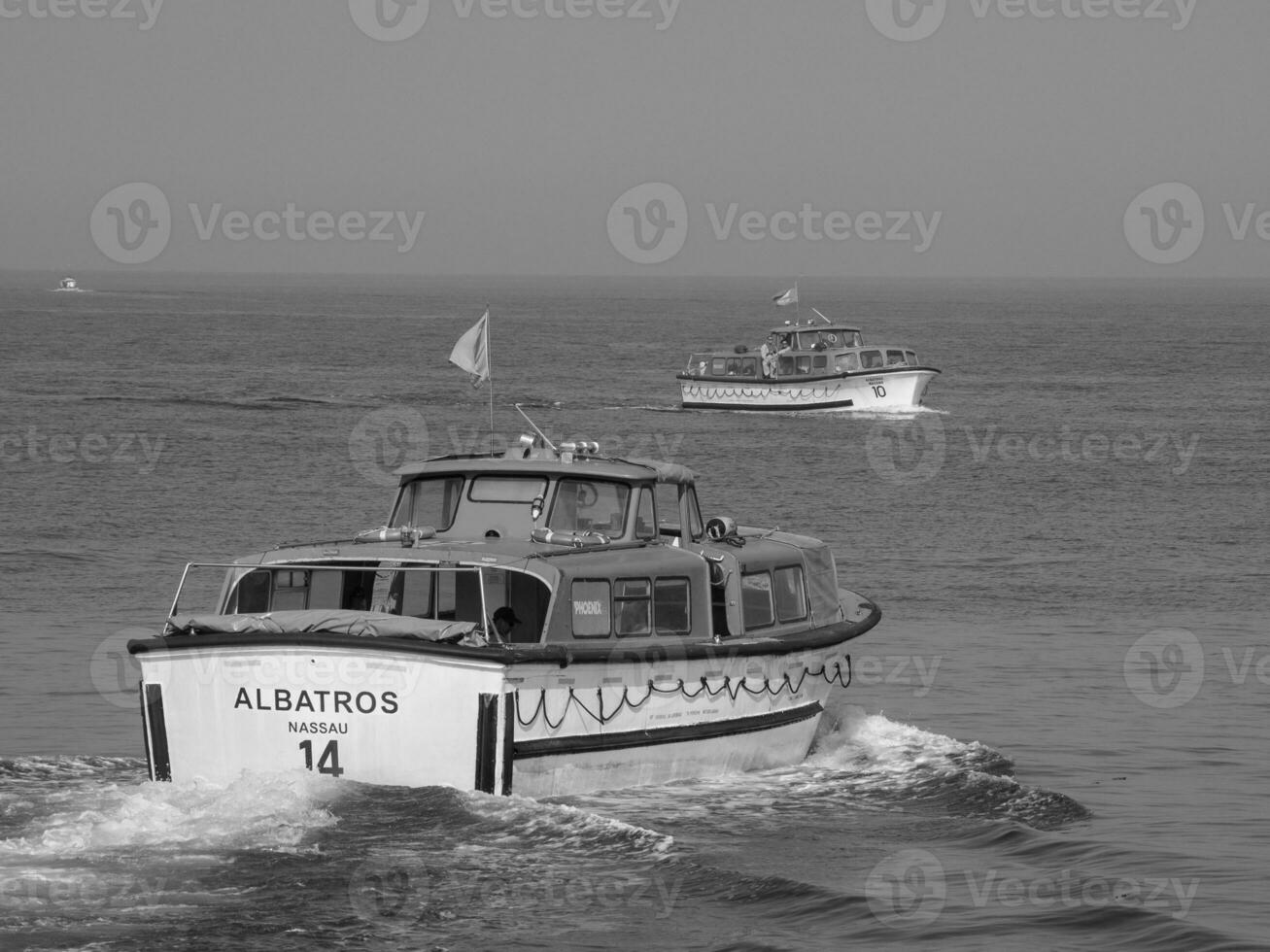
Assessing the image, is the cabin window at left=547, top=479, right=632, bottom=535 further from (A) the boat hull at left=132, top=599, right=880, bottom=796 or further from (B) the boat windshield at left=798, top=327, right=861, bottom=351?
(B) the boat windshield at left=798, top=327, right=861, bottom=351

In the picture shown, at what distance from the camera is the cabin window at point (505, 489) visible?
819 inches

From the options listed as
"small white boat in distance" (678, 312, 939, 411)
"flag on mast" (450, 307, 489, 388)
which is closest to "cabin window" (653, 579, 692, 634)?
"flag on mast" (450, 307, 489, 388)

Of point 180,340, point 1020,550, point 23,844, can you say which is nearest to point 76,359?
point 180,340

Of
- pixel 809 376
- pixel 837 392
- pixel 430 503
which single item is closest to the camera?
pixel 430 503

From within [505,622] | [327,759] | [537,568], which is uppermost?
[537,568]

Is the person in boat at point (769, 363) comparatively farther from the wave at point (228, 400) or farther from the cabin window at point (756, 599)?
the cabin window at point (756, 599)

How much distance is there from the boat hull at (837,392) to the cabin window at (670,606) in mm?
54373

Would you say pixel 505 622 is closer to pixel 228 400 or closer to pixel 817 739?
pixel 817 739

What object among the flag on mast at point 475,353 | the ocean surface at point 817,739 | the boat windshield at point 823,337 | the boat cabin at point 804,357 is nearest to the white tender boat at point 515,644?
the ocean surface at point 817,739

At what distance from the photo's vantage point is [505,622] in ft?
60.6

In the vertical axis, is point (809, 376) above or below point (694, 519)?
above

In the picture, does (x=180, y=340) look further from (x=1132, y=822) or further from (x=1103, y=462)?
(x=1132, y=822)

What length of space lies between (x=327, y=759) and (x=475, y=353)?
637 cm

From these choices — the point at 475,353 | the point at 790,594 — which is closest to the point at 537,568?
the point at 475,353
